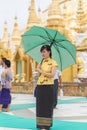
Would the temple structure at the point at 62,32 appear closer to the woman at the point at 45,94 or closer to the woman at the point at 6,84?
the woman at the point at 6,84

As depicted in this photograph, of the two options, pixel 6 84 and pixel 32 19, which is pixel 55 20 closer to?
pixel 32 19

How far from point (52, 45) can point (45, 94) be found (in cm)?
166

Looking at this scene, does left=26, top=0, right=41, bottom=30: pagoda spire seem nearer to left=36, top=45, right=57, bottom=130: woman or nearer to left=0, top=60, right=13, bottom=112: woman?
left=0, top=60, right=13, bottom=112: woman

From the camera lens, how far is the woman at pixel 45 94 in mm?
6555

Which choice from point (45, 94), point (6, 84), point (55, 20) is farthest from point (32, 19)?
point (45, 94)

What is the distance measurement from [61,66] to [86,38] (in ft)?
A: 31.3

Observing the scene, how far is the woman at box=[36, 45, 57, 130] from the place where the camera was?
655cm

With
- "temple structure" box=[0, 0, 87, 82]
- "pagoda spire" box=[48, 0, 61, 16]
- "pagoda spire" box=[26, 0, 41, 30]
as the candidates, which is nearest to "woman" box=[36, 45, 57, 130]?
"temple structure" box=[0, 0, 87, 82]

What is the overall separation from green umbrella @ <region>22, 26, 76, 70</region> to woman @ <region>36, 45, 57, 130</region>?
3.98 ft

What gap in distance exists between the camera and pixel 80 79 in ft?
53.2

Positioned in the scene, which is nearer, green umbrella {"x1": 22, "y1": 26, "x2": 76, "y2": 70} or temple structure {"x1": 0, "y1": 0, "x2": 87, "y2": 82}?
green umbrella {"x1": 22, "y1": 26, "x2": 76, "y2": 70}

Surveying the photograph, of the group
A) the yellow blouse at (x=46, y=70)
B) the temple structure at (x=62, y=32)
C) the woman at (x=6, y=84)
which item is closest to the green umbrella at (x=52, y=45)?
the yellow blouse at (x=46, y=70)

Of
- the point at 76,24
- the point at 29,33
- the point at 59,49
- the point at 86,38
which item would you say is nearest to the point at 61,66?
the point at 59,49

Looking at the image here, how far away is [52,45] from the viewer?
7.96 m
